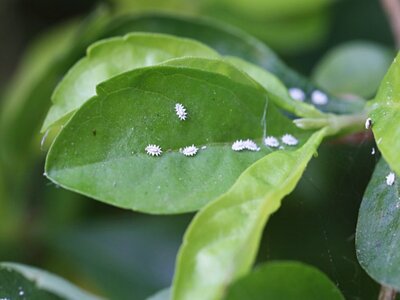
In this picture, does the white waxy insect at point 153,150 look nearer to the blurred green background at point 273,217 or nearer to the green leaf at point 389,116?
the green leaf at point 389,116

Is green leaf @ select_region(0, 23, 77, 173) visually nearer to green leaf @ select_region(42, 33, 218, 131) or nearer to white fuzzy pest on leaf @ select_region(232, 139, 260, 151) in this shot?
green leaf @ select_region(42, 33, 218, 131)

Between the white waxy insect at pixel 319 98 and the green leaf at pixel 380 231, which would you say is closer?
the green leaf at pixel 380 231

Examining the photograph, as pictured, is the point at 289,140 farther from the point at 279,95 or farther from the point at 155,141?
the point at 155,141

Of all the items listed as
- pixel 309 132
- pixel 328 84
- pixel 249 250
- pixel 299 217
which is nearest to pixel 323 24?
pixel 328 84

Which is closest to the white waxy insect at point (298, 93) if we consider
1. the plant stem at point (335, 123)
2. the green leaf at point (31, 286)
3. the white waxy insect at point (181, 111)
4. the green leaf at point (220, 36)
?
the green leaf at point (220, 36)

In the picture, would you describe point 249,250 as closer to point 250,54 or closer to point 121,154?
point 121,154

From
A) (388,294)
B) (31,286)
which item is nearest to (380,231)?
(388,294)

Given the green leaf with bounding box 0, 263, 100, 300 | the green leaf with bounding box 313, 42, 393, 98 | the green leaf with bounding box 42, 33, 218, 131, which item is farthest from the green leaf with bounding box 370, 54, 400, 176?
the green leaf with bounding box 313, 42, 393, 98
